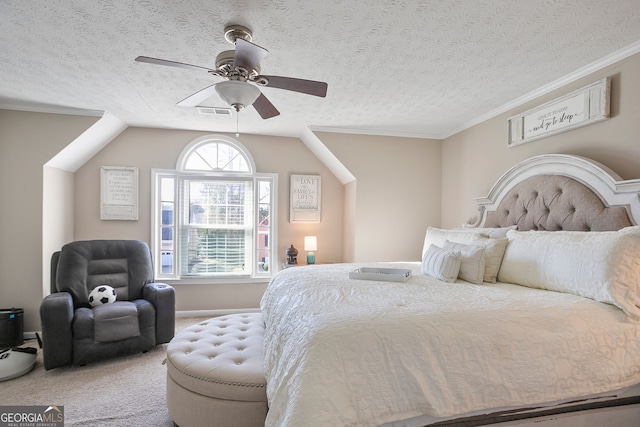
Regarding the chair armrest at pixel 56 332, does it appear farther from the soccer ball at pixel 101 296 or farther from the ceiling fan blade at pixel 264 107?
the ceiling fan blade at pixel 264 107

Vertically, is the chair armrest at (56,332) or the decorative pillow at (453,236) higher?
the decorative pillow at (453,236)

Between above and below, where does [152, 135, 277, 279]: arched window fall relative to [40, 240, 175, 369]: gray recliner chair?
above

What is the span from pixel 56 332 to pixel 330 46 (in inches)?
121

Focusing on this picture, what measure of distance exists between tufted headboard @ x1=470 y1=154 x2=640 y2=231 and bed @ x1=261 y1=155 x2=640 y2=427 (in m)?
0.03

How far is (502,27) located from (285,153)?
3022 mm

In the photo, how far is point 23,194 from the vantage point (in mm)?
3330

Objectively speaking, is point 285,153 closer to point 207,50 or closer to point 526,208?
point 207,50

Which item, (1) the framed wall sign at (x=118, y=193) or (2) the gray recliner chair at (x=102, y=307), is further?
(1) the framed wall sign at (x=118, y=193)

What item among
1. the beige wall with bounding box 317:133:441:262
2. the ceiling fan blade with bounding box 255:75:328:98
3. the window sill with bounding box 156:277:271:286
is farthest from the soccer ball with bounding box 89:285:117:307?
the beige wall with bounding box 317:133:441:262

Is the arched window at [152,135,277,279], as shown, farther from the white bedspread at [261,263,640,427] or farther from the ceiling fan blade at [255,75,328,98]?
the white bedspread at [261,263,640,427]

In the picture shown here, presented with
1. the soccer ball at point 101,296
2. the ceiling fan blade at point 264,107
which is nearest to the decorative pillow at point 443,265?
the ceiling fan blade at point 264,107

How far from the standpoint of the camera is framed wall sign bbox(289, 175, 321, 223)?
14.5 feet

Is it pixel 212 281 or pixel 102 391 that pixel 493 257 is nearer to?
pixel 102 391

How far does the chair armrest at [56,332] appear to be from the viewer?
8.36 feet
